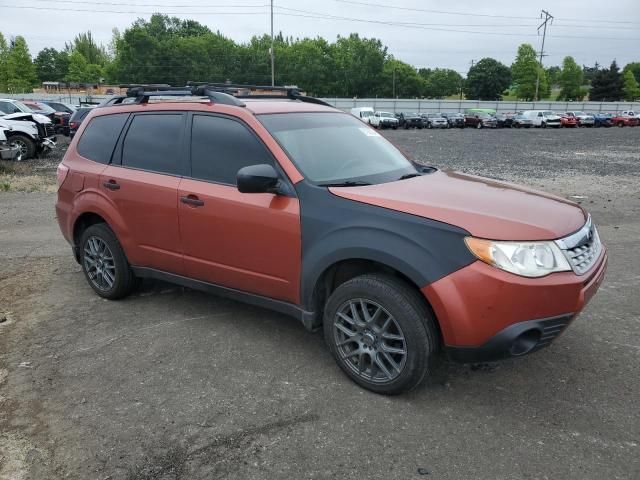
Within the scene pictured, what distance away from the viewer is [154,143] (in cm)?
451

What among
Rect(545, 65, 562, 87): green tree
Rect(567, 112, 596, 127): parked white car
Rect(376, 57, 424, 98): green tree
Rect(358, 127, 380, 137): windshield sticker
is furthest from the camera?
Rect(545, 65, 562, 87): green tree

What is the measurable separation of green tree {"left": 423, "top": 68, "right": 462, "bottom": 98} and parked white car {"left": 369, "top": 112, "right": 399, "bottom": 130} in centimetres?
7903

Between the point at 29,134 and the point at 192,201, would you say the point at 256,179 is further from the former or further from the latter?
the point at 29,134

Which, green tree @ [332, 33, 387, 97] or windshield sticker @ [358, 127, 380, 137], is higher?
green tree @ [332, 33, 387, 97]

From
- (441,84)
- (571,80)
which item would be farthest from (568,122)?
(441,84)

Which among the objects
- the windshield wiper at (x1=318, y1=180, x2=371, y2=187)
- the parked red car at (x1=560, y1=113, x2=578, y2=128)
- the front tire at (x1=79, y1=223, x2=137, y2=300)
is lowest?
the front tire at (x1=79, y1=223, x2=137, y2=300)

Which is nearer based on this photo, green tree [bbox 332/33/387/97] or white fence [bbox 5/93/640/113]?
white fence [bbox 5/93/640/113]

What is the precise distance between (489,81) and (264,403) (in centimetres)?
12018

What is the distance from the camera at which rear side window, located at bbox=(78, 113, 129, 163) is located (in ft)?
15.9

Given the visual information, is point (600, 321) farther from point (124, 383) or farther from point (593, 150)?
point (593, 150)

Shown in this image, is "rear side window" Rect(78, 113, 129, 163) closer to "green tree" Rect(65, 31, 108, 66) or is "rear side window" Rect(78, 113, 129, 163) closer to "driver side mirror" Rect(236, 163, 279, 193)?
"driver side mirror" Rect(236, 163, 279, 193)

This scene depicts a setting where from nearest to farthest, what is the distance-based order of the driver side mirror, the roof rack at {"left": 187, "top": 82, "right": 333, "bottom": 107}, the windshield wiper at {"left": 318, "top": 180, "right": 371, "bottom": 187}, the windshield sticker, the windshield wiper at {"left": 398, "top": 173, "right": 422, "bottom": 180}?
1. the driver side mirror
2. the windshield wiper at {"left": 318, "top": 180, "right": 371, "bottom": 187}
3. the windshield wiper at {"left": 398, "top": 173, "right": 422, "bottom": 180}
4. the windshield sticker
5. the roof rack at {"left": 187, "top": 82, "right": 333, "bottom": 107}

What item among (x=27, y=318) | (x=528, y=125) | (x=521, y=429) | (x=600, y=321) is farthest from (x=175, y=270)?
(x=528, y=125)

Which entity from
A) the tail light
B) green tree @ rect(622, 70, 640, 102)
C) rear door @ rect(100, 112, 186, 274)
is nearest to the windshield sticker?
rear door @ rect(100, 112, 186, 274)
